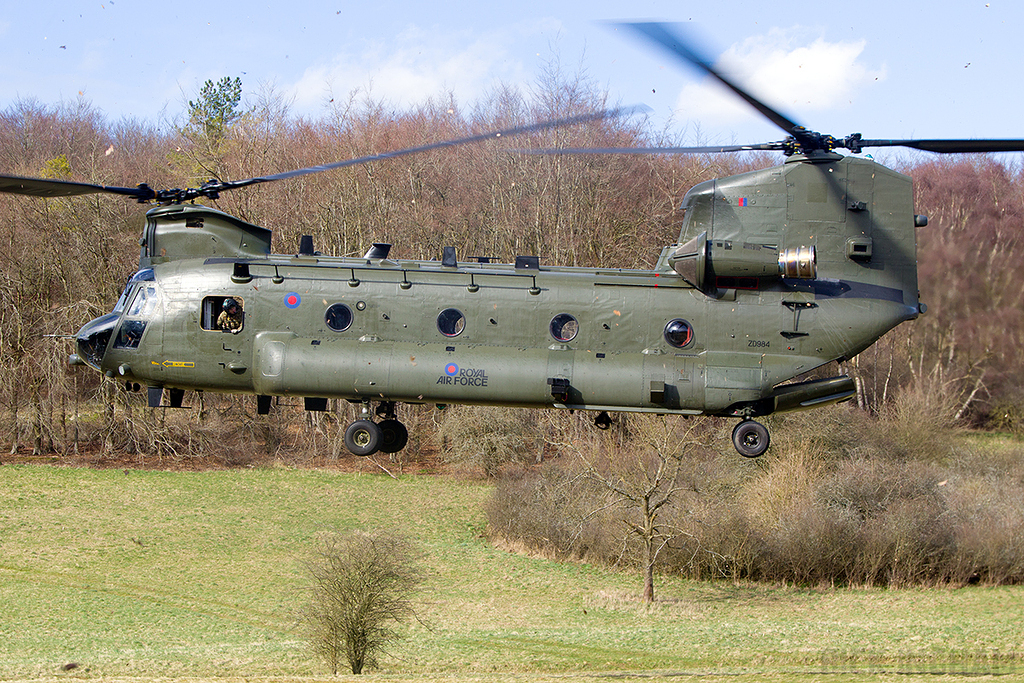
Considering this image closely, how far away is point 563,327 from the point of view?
13.8 m

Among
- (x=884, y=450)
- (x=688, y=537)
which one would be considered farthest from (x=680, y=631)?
(x=884, y=450)

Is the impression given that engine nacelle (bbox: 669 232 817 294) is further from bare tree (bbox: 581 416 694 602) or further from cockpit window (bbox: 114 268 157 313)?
bare tree (bbox: 581 416 694 602)

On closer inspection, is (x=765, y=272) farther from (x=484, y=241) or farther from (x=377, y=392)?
(x=484, y=241)

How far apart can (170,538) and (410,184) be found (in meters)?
21.2

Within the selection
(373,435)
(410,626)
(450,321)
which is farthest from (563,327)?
(410,626)

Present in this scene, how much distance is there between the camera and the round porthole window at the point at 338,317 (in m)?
14.0

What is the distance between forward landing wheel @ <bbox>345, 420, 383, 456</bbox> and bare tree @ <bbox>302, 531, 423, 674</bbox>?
1383 cm

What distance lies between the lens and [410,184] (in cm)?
4944

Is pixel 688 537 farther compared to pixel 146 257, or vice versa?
pixel 688 537

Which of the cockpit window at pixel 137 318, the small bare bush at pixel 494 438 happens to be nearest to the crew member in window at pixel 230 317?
the cockpit window at pixel 137 318

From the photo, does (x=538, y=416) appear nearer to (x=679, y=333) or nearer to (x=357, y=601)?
(x=357, y=601)

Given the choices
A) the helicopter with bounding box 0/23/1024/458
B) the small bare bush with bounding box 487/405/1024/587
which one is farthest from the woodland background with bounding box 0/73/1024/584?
the helicopter with bounding box 0/23/1024/458

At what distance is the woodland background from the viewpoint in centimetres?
3753

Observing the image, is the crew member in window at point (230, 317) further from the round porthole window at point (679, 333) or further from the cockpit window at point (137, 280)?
the round porthole window at point (679, 333)
